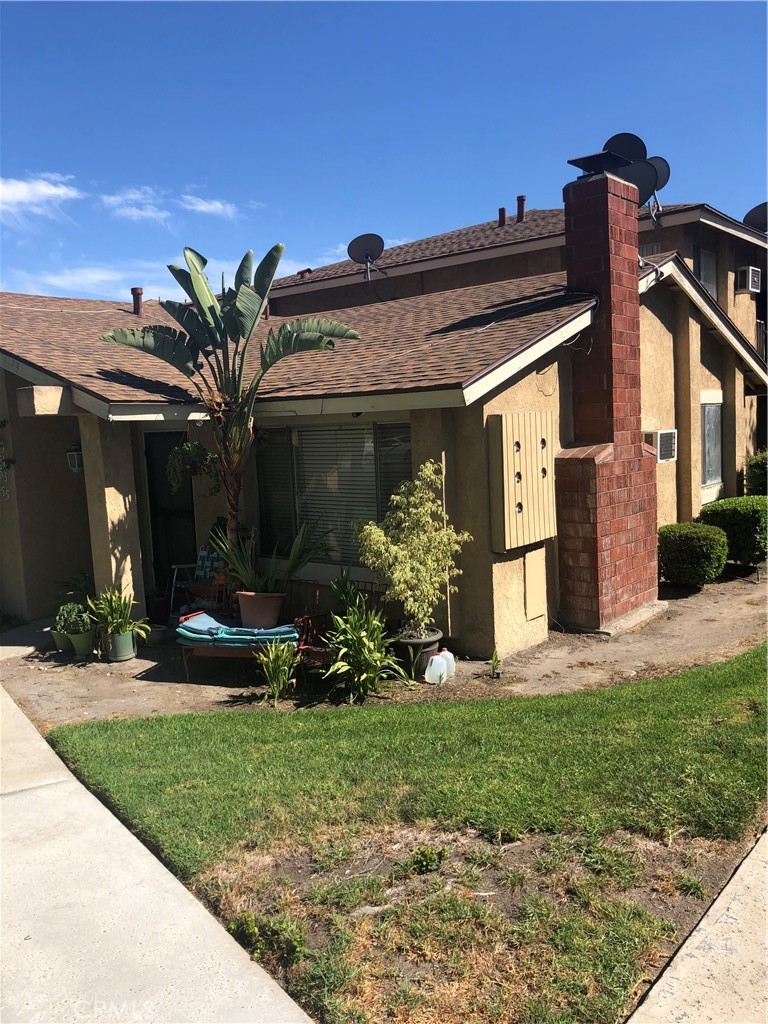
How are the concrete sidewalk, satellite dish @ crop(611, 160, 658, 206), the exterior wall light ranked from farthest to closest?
satellite dish @ crop(611, 160, 658, 206) < the exterior wall light < the concrete sidewalk

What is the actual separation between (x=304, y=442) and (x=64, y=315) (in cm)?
665

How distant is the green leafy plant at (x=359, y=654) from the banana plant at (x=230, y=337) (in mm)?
2510

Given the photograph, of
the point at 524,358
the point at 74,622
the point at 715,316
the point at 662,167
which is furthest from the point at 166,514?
the point at 662,167

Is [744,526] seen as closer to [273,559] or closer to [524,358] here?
[524,358]

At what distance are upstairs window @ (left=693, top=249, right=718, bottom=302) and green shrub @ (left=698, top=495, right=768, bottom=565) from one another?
6627 millimetres

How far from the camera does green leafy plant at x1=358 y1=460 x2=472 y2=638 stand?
8.00 metres

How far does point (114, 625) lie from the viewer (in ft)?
30.9

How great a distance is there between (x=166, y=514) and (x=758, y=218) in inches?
647

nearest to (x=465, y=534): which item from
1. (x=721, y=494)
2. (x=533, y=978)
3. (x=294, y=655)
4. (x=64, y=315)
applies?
(x=294, y=655)

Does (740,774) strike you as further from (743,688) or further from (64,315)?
(64,315)

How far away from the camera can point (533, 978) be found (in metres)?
3.53

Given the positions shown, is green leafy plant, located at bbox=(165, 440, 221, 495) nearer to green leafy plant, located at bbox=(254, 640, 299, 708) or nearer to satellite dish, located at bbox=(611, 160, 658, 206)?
green leafy plant, located at bbox=(254, 640, 299, 708)

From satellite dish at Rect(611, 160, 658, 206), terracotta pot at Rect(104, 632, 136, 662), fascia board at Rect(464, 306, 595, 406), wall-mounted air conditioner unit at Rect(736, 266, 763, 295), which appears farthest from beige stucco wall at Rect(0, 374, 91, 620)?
wall-mounted air conditioner unit at Rect(736, 266, 763, 295)

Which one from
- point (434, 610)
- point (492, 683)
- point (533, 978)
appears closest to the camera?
point (533, 978)
